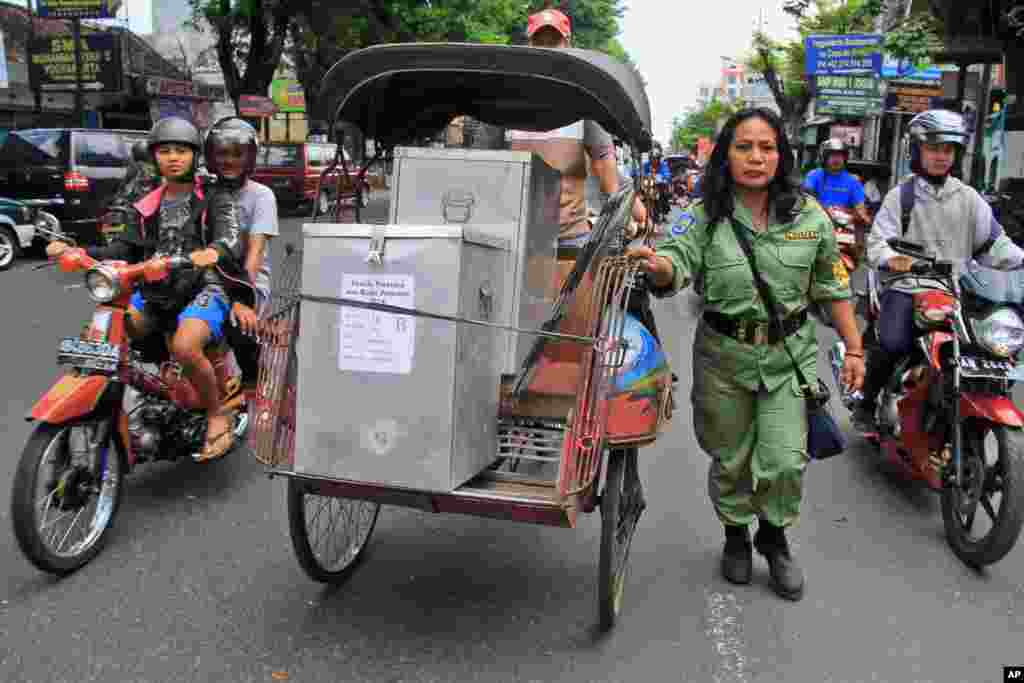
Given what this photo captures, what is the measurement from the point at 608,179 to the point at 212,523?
2.56 metres

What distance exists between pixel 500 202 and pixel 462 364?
0.86 meters

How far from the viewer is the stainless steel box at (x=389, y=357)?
291 centimetres

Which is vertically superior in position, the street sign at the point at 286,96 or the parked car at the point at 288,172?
the street sign at the point at 286,96

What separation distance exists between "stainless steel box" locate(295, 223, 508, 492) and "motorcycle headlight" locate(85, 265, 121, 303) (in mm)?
1446

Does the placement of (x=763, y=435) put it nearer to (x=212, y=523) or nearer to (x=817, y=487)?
(x=817, y=487)

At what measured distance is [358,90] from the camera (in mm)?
3879

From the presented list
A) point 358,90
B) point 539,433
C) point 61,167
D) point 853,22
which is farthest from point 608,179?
point 853,22

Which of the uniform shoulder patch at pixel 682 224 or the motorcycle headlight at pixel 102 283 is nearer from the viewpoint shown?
the uniform shoulder patch at pixel 682 224

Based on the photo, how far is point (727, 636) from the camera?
3430 millimetres

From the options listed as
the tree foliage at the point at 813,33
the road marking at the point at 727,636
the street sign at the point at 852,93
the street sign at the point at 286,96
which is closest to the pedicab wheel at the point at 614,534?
the road marking at the point at 727,636

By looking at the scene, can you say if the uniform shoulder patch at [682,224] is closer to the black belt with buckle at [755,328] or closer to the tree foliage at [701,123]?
the black belt with buckle at [755,328]

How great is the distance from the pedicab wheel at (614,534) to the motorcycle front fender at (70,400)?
2.13 meters

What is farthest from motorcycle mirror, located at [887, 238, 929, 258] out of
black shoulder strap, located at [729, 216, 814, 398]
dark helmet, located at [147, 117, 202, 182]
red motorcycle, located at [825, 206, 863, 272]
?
red motorcycle, located at [825, 206, 863, 272]

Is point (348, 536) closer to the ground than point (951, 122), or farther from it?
closer to the ground
